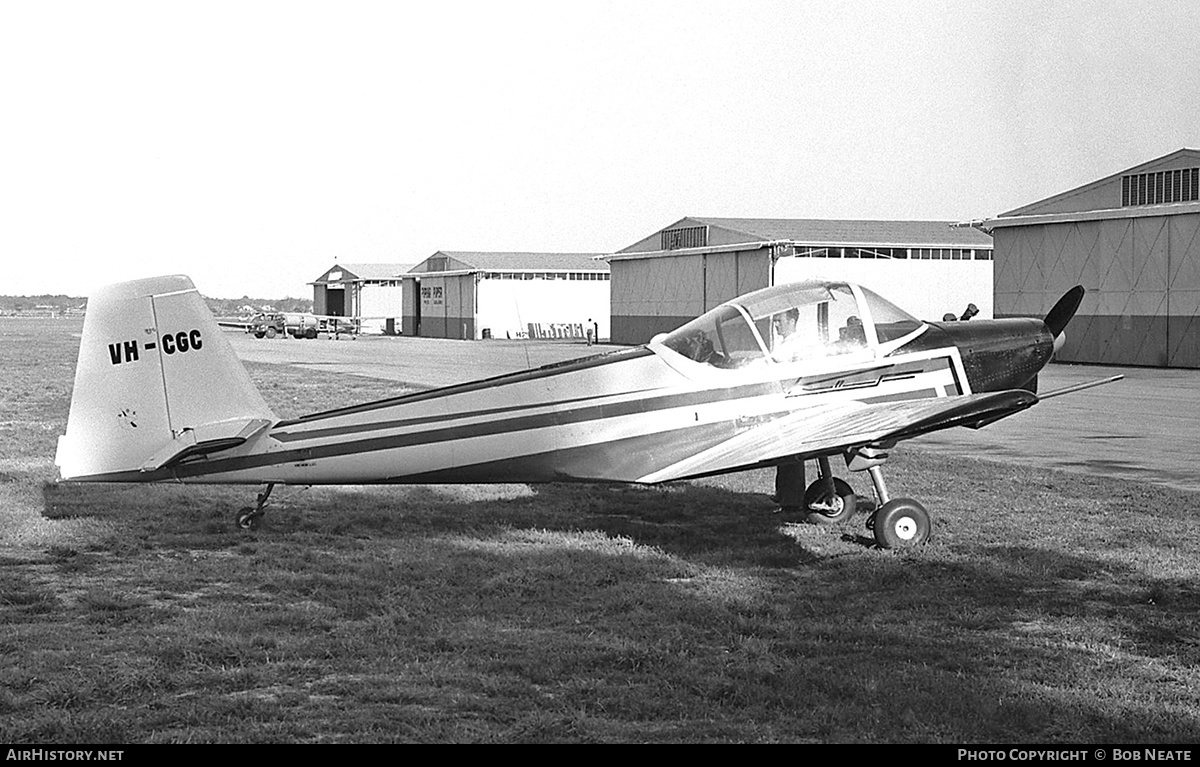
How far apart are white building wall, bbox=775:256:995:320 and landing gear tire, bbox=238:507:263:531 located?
35.7 meters

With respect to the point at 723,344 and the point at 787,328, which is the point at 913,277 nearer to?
the point at 787,328

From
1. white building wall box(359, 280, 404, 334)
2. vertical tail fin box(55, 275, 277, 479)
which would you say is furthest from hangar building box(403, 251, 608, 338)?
vertical tail fin box(55, 275, 277, 479)

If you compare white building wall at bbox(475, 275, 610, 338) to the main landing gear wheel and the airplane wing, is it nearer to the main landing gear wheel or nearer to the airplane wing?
the main landing gear wheel

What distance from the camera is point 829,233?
45938 millimetres

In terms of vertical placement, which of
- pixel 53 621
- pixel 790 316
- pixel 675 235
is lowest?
pixel 53 621

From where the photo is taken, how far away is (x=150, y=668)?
5551 millimetres

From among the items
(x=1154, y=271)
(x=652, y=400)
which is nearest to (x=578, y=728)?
(x=652, y=400)

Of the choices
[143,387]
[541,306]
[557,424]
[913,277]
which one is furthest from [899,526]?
[541,306]

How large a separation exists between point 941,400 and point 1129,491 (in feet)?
11.3

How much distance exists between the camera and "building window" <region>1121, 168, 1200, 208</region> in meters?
32.6

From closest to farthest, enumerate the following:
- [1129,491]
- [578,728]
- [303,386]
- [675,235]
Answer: [578,728], [1129,491], [303,386], [675,235]

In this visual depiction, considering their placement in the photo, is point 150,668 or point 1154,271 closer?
point 150,668

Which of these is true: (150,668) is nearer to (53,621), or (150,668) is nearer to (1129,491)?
(53,621)

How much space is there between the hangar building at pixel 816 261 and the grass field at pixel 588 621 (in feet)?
111
